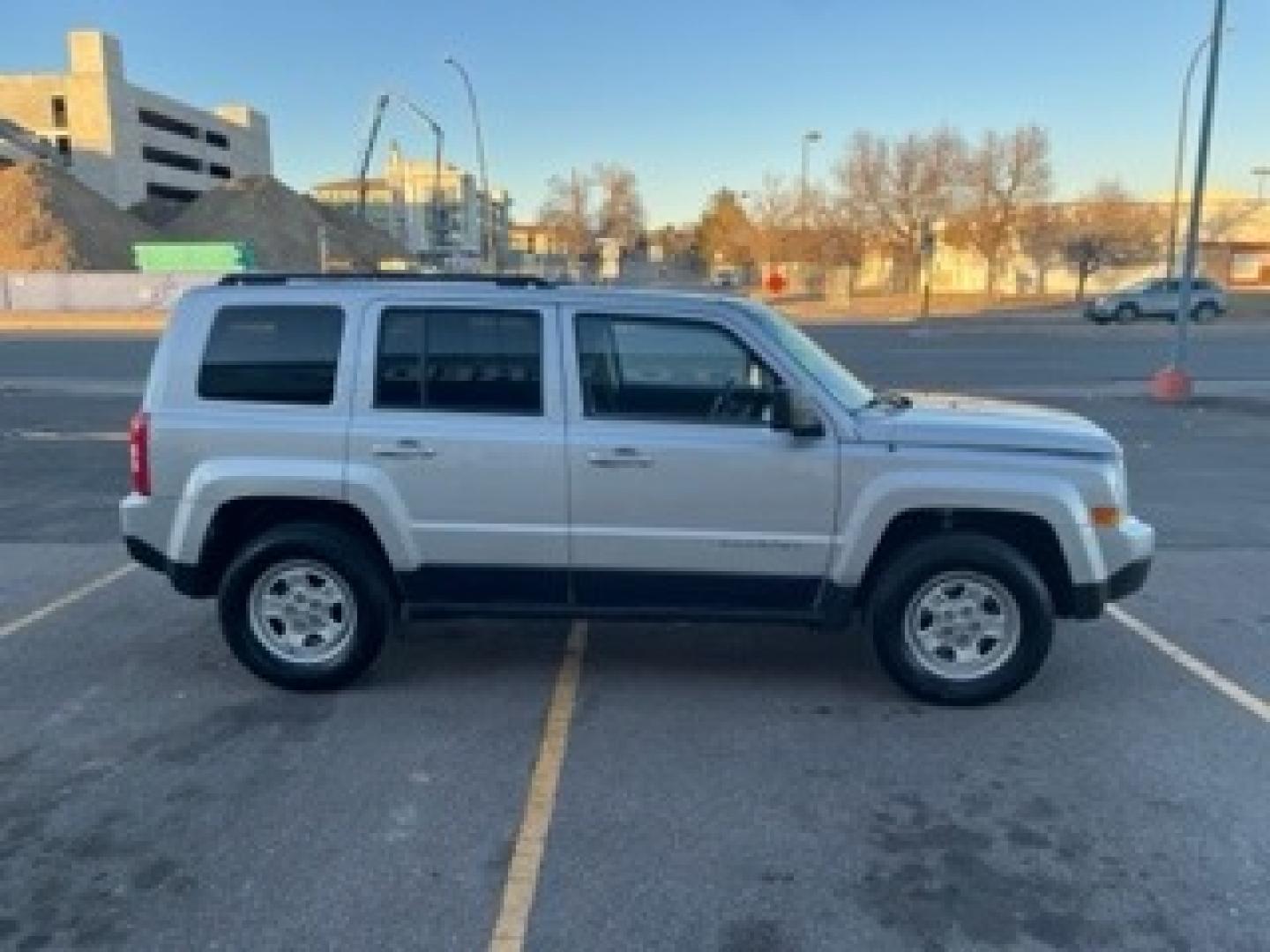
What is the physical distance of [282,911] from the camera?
10.4 ft

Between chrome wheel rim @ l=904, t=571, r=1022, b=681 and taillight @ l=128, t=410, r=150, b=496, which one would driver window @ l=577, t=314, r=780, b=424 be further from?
taillight @ l=128, t=410, r=150, b=496

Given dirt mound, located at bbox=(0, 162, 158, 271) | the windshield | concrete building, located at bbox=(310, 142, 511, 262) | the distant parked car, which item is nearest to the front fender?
the windshield

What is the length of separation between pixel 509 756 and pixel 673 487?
4.38 feet

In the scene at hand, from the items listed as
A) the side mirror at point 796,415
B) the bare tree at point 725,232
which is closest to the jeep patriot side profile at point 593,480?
the side mirror at point 796,415

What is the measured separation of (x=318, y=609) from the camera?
4895 mm

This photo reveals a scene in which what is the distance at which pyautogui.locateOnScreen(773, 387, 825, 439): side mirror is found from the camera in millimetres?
4504

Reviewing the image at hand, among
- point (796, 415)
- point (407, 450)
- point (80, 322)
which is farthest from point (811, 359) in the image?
point (80, 322)

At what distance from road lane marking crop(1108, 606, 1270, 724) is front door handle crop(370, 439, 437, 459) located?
3818 mm

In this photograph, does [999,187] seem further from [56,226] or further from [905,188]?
[56,226]

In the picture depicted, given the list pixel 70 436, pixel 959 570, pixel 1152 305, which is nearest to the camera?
pixel 959 570

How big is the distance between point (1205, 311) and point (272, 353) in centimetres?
4184

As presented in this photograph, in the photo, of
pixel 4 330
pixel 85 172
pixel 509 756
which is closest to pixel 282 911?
pixel 509 756

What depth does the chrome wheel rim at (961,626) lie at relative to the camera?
4668mm

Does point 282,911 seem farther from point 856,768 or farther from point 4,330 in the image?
point 4,330
